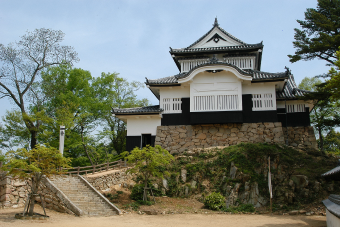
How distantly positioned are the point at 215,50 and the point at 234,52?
5.42ft

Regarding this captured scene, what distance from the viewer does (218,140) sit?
21.0 metres

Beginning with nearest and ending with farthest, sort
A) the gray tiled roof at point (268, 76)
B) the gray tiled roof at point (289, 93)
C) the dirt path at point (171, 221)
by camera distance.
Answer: the dirt path at point (171, 221), the gray tiled roof at point (268, 76), the gray tiled roof at point (289, 93)

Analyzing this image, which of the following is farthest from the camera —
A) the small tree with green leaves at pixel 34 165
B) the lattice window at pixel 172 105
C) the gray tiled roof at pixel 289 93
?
the lattice window at pixel 172 105

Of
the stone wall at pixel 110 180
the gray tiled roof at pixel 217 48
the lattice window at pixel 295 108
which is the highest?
the gray tiled roof at pixel 217 48

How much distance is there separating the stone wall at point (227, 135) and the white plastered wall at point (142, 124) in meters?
0.63

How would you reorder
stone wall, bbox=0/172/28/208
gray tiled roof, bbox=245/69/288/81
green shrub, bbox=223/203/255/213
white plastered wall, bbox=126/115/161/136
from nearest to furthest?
green shrub, bbox=223/203/255/213 < stone wall, bbox=0/172/28/208 < gray tiled roof, bbox=245/69/288/81 < white plastered wall, bbox=126/115/161/136

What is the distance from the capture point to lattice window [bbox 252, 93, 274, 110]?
21000 mm

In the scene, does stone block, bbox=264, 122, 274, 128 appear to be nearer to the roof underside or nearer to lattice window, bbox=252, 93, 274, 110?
lattice window, bbox=252, 93, 274, 110

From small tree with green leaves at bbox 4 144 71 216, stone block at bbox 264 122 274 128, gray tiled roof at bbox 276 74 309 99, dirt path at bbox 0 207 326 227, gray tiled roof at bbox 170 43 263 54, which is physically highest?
gray tiled roof at bbox 170 43 263 54

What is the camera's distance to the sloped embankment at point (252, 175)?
1565 centimetres

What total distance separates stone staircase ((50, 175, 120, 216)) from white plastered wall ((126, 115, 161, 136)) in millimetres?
5575

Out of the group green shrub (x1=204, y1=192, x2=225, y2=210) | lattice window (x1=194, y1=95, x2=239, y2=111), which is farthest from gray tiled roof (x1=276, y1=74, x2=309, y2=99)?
green shrub (x1=204, y1=192, x2=225, y2=210)

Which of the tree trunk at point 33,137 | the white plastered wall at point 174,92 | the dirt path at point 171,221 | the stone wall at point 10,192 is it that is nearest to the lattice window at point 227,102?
the white plastered wall at point 174,92

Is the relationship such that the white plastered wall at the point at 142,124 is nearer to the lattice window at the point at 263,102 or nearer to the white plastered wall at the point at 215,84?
the white plastered wall at the point at 215,84
